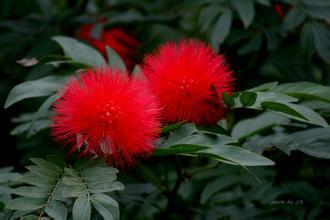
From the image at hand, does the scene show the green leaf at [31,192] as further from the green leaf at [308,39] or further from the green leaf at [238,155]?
the green leaf at [308,39]

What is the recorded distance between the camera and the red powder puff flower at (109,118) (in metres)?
1.37

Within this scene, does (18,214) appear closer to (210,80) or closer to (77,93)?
(77,93)

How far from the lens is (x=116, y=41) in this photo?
2488 millimetres

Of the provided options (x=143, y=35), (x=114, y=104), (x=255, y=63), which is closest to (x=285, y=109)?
(x=114, y=104)

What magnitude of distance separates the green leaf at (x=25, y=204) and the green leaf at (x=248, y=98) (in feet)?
2.01

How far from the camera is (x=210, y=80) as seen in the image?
1.59 metres

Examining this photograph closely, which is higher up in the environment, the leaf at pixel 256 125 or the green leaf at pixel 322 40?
the green leaf at pixel 322 40

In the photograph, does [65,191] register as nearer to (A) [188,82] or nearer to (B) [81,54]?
(A) [188,82]

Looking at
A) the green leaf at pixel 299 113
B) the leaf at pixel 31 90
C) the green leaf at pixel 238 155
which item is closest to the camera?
the green leaf at pixel 238 155

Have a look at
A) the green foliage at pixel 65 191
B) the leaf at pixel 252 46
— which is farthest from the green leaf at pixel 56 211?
the leaf at pixel 252 46

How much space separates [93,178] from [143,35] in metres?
1.43

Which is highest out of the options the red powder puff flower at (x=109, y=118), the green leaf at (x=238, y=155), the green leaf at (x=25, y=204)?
the red powder puff flower at (x=109, y=118)

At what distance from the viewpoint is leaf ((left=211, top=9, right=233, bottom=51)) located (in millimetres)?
2012

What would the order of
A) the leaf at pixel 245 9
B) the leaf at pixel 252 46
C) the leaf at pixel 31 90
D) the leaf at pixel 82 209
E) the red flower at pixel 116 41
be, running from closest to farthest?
the leaf at pixel 82 209
the leaf at pixel 31 90
the leaf at pixel 245 9
the leaf at pixel 252 46
the red flower at pixel 116 41
